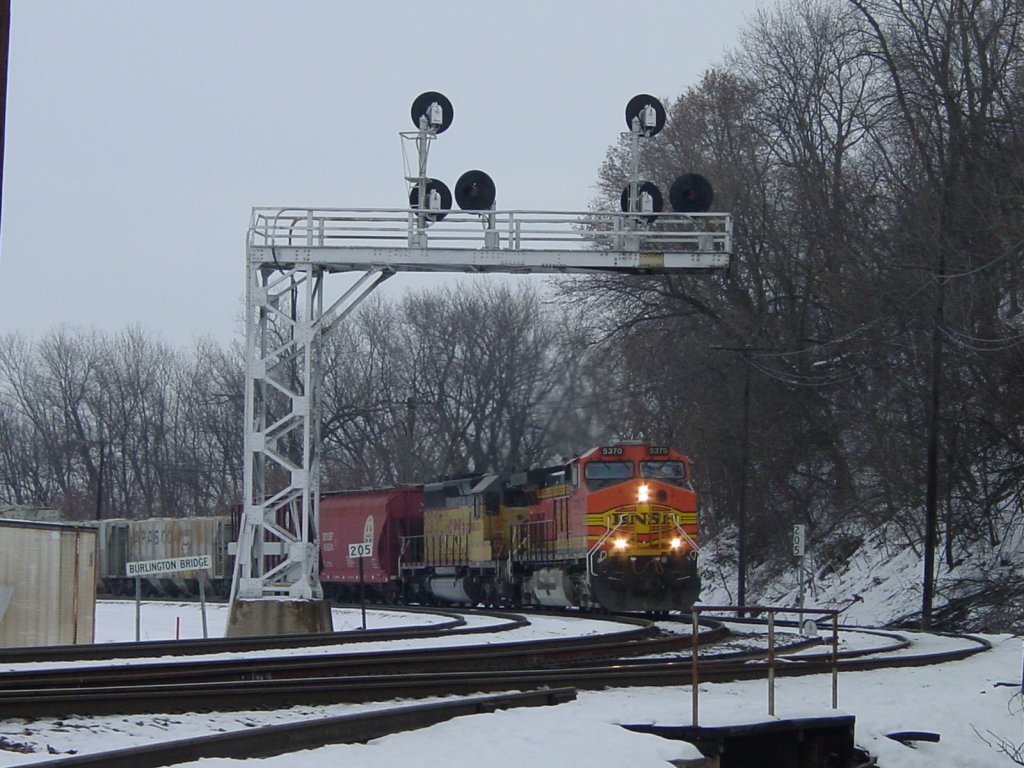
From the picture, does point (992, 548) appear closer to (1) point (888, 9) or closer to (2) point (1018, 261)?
(2) point (1018, 261)

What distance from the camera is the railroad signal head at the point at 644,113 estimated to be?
26578 millimetres

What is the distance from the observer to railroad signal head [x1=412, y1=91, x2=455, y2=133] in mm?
26016

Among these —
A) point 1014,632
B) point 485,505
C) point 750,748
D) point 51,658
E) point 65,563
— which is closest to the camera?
point 750,748

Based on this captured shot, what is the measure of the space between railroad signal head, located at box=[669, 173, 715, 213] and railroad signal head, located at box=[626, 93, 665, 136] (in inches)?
46.2

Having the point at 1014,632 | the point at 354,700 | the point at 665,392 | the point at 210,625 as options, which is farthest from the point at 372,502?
the point at 354,700

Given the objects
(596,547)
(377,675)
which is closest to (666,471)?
(596,547)

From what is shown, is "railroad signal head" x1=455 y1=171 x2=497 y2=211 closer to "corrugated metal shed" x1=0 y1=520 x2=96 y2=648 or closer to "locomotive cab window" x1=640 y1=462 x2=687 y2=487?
"locomotive cab window" x1=640 y1=462 x2=687 y2=487

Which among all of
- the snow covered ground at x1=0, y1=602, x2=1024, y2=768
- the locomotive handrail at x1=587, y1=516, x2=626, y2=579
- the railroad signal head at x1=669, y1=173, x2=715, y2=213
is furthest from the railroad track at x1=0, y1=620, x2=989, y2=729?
the railroad signal head at x1=669, y1=173, x2=715, y2=213

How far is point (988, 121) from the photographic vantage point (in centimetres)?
3569

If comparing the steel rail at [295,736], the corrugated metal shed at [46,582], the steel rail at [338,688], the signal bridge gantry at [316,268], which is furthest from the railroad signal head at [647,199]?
the steel rail at [295,736]

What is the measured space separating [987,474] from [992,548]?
232 centimetres

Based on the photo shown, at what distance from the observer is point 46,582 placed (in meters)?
26.4

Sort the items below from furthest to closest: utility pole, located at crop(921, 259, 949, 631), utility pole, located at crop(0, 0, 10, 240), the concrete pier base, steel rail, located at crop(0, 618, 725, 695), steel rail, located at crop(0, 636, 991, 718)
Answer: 1. utility pole, located at crop(921, 259, 949, 631)
2. the concrete pier base
3. steel rail, located at crop(0, 618, 725, 695)
4. steel rail, located at crop(0, 636, 991, 718)
5. utility pole, located at crop(0, 0, 10, 240)

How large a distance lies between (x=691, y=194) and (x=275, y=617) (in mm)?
10851
